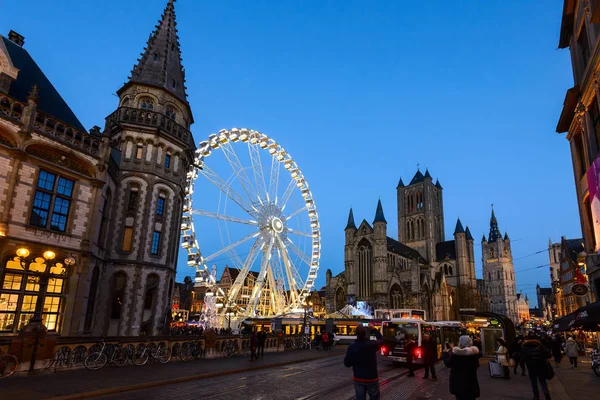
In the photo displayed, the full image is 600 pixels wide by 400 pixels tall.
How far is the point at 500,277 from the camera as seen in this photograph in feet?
472

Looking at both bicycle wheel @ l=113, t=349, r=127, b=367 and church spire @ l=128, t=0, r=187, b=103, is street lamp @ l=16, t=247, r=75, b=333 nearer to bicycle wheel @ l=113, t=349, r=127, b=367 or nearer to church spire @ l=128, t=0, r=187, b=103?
bicycle wheel @ l=113, t=349, r=127, b=367

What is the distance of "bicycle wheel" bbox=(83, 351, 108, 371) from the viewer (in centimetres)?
1548

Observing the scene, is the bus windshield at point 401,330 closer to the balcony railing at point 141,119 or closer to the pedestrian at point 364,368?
the pedestrian at point 364,368

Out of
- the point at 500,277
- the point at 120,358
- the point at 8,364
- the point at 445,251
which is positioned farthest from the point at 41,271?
the point at 500,277

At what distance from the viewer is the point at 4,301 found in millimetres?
18266

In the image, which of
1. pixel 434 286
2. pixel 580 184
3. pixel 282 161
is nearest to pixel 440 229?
pixel 434 286

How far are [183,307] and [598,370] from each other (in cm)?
9721

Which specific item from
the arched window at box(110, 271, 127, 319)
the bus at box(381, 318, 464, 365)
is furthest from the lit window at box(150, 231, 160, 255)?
the bus at box(381, 318, 464, 365)

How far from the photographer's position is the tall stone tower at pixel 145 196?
→ 2587 centimetres

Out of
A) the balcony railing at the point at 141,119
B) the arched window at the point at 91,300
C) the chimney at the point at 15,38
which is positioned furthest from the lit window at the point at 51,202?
the chimney at the point at 15,38

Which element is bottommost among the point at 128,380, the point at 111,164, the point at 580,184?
the point at 128,380

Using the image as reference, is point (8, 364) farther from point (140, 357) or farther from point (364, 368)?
point (364, 368)

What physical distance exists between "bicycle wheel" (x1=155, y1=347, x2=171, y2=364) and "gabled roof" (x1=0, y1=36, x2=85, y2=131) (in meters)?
12.4

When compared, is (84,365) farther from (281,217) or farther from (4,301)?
(281,217)
